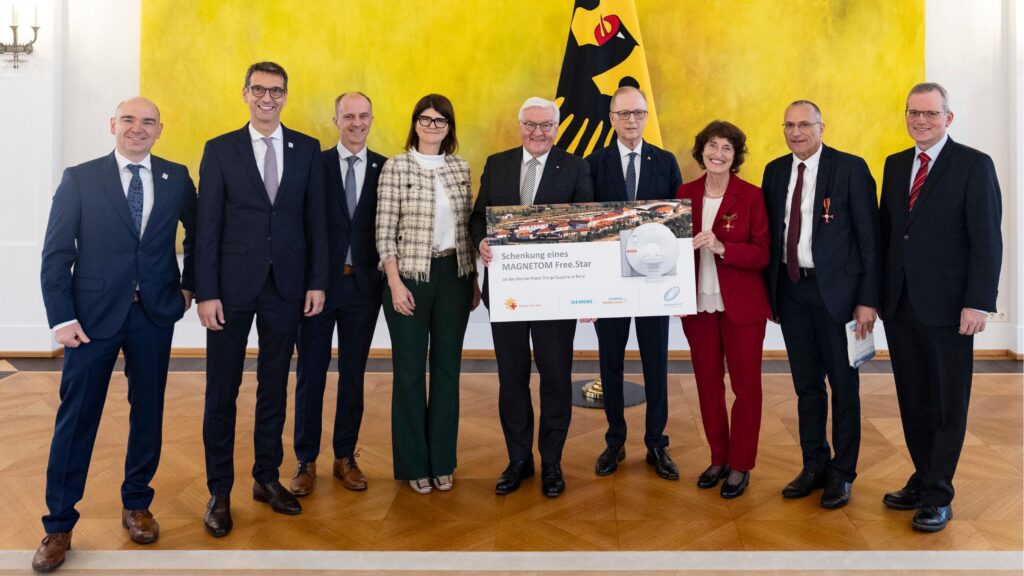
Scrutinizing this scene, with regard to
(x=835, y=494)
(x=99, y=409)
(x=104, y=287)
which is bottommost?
(x=835, y=494)

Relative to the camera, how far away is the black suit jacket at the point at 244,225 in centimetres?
279

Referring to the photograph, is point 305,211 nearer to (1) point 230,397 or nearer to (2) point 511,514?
(1) point 230,397

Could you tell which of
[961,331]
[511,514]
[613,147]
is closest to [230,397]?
[511,514]

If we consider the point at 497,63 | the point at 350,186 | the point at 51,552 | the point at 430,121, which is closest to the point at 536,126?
the point at 430,121

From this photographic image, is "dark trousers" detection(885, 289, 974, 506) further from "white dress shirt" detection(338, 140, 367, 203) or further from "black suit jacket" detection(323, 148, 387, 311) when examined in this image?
"white dress shirt" detection(338, 140, 367, 203)

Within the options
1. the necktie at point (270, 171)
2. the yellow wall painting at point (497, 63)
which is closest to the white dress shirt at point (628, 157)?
the necktie at point (270, 171)

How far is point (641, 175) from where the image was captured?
3.38 metres

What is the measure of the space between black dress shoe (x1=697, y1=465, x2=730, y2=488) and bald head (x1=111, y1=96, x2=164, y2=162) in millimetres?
2619

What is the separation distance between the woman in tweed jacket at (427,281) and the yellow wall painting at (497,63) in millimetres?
3077

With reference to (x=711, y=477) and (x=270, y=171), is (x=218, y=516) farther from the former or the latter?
(x=711, y=477)

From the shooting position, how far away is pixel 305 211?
9.82 feet

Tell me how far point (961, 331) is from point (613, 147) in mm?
1598

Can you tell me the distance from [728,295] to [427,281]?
1.25 meters

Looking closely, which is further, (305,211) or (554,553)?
(305,211)
